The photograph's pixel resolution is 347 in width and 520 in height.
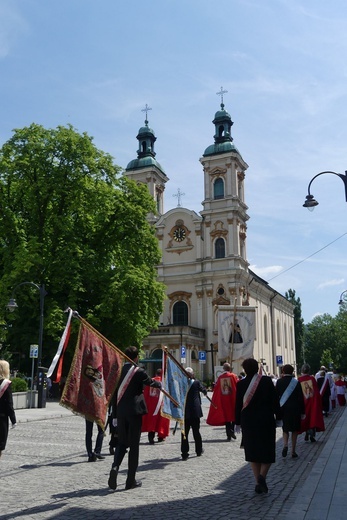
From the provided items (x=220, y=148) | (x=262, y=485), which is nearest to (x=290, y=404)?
(x=262, y=485)

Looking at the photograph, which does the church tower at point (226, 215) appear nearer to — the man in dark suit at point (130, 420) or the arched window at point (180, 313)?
the arched window at point (180, 313)

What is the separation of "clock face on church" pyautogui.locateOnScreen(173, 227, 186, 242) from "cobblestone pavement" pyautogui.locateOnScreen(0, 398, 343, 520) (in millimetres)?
47940

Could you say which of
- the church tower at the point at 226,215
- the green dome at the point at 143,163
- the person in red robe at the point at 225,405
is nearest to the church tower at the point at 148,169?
the green dome at the point at 143,163

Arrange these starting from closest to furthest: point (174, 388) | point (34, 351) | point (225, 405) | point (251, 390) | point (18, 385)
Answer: point (251, 390)
point (174, 388)
point (225, 405)
point (18, 385)
point (34, 351)

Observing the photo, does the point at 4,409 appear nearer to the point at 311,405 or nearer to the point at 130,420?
the point at 130,420

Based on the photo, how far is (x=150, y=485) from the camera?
27.0 ft

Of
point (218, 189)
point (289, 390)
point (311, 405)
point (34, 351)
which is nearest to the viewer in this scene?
point (289, 390)

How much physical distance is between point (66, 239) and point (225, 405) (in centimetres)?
1733

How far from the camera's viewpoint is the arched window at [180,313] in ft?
191

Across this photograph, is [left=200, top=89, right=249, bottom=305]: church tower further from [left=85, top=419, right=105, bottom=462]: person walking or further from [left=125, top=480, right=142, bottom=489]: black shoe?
[left=125, top=480, right=142, bottom=489]: black shoe

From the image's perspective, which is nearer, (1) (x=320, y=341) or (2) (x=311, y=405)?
(2) (x=311, y=405)

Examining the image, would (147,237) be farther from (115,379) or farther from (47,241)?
(115,379)

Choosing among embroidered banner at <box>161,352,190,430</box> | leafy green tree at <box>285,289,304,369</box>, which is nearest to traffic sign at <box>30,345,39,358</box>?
embroidered banner at <box>161,352,190,430</box>

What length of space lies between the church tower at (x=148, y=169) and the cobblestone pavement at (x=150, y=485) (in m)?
51.4
